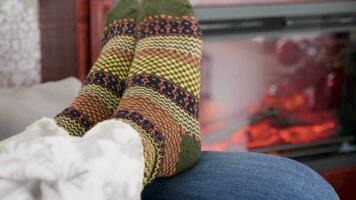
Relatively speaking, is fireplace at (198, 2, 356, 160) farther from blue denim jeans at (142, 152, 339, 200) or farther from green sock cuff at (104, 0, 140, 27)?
blue denim jeans at (142, 152, 339, 200)

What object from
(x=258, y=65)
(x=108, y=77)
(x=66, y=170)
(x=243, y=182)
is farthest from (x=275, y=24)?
(x=66, y=170)

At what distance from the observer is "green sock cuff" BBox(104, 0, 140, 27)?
1.21 m

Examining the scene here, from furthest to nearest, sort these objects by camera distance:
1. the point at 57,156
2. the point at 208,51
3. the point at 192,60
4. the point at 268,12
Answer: the point at 208,51
the point at 268,12
the point at 192,60
the point at 57,156

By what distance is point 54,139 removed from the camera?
25.8 inches

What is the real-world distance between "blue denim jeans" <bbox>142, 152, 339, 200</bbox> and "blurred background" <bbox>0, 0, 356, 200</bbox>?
0.60m

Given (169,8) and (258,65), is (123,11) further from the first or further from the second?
(258,65)

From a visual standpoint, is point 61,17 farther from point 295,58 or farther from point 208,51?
point 295,58

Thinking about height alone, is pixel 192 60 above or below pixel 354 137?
above

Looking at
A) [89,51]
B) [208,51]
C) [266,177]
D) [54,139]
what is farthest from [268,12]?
[54,139]

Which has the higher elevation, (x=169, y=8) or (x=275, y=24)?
(x=169, y=8)

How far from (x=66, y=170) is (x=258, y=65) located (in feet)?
4.18

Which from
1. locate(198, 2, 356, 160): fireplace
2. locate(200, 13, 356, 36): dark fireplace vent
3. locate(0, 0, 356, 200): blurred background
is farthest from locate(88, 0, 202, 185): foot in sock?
locate(198, 2, 356, 160): fireplace

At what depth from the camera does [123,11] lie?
122 cm

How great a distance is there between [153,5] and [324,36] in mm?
862
